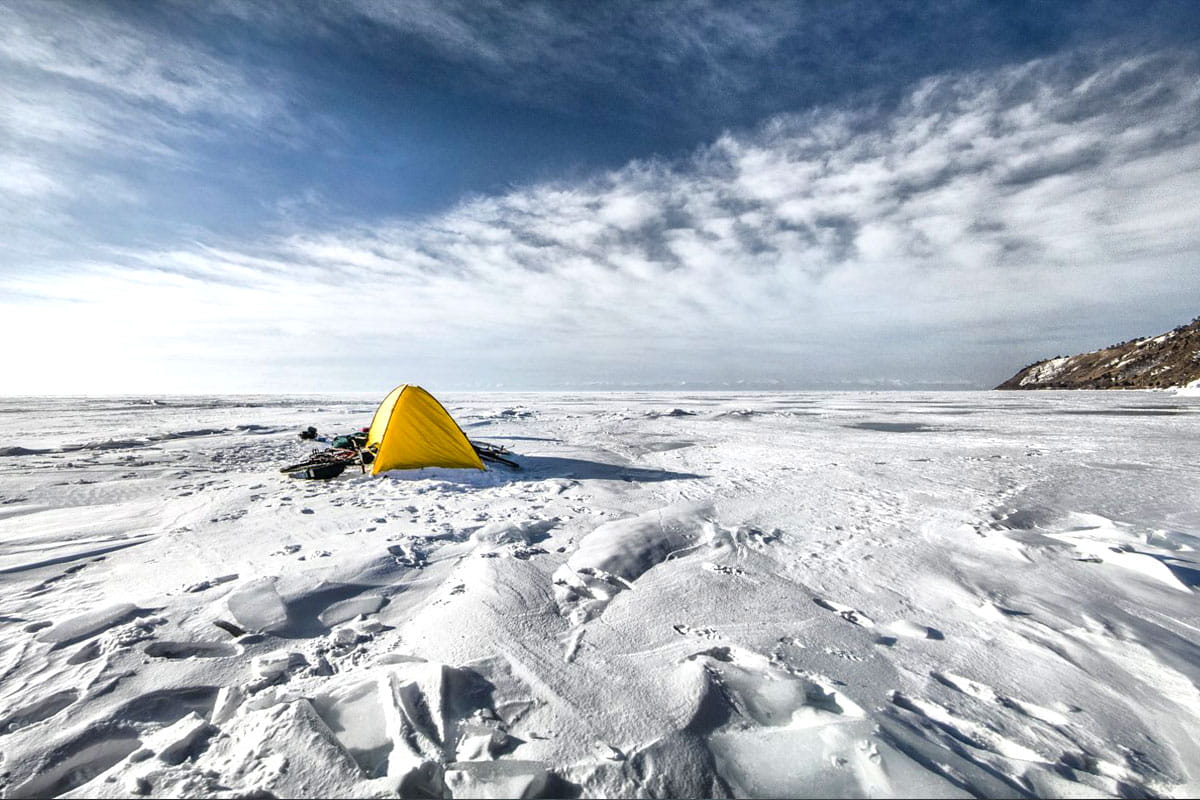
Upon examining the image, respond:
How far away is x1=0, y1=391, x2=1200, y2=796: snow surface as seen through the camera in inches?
71.2

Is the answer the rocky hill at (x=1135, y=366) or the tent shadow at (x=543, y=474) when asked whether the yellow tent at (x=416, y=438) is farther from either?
the rocky hill at (x=1135, y=366)

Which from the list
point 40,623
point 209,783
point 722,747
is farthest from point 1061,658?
point 40,623

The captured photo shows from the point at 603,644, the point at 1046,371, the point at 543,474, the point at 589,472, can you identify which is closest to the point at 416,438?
the point at 543,474

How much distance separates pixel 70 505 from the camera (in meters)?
5.78

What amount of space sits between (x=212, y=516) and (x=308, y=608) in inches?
130

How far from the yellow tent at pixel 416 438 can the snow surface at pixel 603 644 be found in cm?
163

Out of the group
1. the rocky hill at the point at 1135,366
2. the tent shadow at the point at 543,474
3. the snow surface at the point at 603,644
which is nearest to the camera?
the snow surface at the point at 603,644

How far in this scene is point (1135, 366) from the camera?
45.6 m

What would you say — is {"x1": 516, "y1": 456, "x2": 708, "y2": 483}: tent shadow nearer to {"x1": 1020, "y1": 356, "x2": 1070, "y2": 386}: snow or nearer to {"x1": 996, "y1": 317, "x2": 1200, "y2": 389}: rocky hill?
{"x1": 996, "y1": 317, "x2": 1200, "y2": 389}: rocky hill

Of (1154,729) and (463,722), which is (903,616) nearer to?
(1154,729)

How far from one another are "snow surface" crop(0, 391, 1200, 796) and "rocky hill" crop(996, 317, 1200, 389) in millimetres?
53565

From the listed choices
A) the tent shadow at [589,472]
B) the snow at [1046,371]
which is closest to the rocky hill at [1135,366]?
the snow at [1046,371]

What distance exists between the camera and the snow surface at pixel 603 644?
1.81 m

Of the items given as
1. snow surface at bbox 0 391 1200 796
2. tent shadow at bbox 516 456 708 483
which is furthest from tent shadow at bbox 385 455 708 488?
snow surface at bbox 0 391 1200 796
